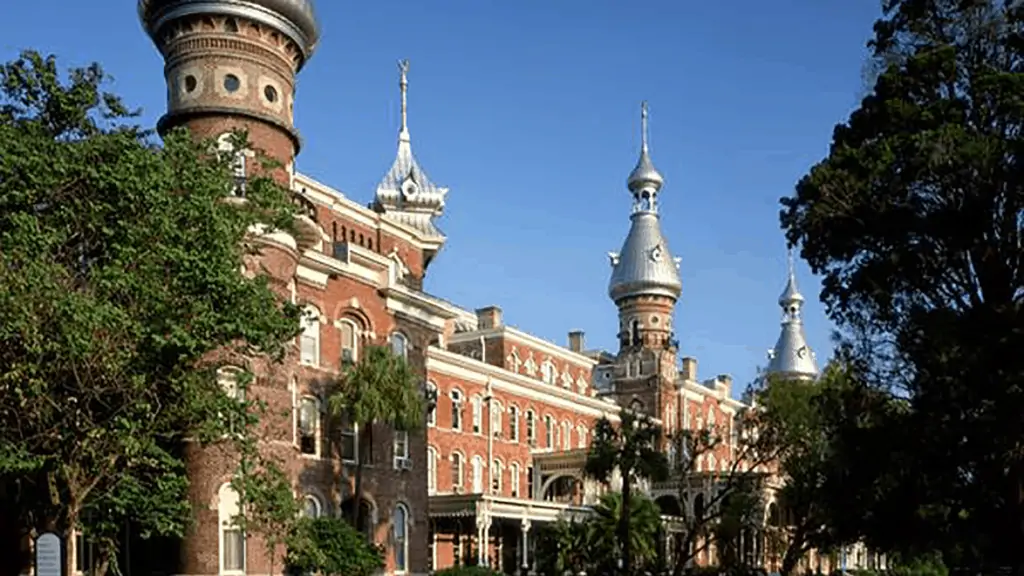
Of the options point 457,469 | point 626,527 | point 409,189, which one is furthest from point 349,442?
point 409,189

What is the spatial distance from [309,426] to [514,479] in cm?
2369

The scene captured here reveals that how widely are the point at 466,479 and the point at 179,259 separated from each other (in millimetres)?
32096

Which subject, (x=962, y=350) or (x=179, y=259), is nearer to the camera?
(x=179, y=259)

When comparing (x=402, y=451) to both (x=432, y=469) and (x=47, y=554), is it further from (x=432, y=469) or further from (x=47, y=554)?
(x=47, y=554)

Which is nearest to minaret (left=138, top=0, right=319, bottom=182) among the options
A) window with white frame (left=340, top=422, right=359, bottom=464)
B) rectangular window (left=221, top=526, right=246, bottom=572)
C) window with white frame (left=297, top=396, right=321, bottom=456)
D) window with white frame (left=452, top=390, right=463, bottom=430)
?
window with white frame (left=297, top=396, right=321, bottom=456)

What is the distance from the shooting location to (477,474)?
182 ft

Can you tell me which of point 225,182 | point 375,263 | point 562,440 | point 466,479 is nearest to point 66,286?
point 225,182

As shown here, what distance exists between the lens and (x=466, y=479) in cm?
5428

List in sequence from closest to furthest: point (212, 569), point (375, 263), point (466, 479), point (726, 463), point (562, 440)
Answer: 1. point (212, 569)
2. point (375, 263)
3. point (466, 479)
4. point (562, 440)
5. point (726, 463)

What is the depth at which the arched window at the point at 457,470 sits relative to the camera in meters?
53.5

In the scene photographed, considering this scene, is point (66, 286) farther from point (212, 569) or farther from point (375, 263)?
point (375, 263)

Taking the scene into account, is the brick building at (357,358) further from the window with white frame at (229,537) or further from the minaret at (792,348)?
the minaret at (792,348)

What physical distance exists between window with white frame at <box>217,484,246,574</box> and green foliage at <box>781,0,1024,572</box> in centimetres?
1601

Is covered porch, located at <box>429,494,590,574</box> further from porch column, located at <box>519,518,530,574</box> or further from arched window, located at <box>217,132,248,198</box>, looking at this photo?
arched window, located at <box>217,132,248,198</box>
